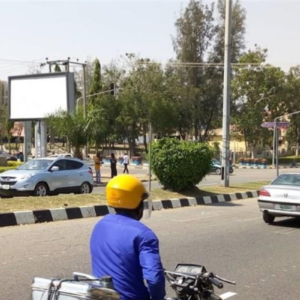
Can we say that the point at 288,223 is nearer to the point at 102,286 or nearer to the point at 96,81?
the point at 102,286

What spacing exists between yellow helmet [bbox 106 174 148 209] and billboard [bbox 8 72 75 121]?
29.2 metres

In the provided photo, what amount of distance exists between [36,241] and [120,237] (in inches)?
265

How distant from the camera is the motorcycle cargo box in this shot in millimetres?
2779

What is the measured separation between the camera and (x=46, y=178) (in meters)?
18.1

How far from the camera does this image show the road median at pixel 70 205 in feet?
39.6

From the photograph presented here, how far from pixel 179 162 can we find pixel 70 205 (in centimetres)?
490

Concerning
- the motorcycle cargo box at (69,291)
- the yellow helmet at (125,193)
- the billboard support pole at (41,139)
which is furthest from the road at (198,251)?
the billboard support pole at (41,139)

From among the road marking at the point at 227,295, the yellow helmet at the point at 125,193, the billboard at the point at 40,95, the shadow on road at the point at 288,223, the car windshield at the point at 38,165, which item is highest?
the billboard at the point at 40,95

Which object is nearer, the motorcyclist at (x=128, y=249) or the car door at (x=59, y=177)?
the motorcyclist at (x=128, y=249)

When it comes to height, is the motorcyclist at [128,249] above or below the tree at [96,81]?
below

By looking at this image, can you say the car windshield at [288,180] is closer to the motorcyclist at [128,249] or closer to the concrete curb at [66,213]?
the concrete curb at [66,213]

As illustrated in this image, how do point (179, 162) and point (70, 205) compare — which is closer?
point (70, 205)

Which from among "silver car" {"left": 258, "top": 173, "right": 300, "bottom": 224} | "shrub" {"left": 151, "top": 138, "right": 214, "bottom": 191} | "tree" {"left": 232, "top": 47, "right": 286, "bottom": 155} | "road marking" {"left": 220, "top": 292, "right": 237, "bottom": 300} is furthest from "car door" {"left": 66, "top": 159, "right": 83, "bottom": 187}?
"tree" {"left": 232, "top": 47, "right": 286, "bottom": 155}

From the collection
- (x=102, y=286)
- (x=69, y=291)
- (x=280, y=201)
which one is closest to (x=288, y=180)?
(x=280, y=201)
